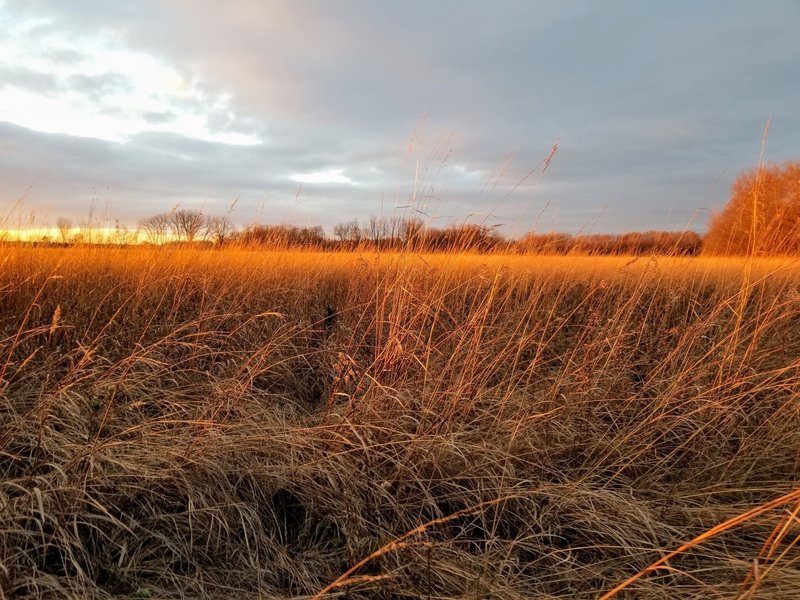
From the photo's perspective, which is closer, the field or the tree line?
the field

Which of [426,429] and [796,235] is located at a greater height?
[796,235]

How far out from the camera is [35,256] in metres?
3.30

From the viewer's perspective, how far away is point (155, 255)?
379 centimetres

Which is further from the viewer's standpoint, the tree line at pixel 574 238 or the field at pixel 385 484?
the tree line at pixel 574 238

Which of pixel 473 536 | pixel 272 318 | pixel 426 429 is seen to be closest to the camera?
pixel 473 536

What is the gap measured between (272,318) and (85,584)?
8.06 feet

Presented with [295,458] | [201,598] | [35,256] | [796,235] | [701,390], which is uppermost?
[796,235]

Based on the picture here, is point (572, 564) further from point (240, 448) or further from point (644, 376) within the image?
point (644, 376)

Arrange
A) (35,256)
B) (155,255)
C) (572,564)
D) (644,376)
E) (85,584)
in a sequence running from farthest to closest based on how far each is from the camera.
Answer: (155,255)
(35,256)
(644,376)
(572,564)
(85,584)

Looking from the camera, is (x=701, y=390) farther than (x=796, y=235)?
No

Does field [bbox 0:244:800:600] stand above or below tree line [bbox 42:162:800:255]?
below

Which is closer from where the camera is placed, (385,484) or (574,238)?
(385,484)

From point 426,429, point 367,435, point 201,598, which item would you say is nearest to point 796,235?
point 426,429

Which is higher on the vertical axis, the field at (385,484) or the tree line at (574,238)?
the tree line at (574,238)
